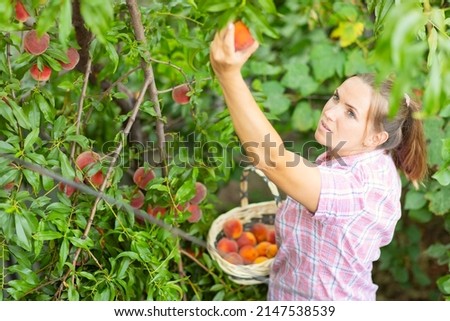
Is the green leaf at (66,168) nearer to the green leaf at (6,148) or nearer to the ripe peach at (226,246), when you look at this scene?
the green leaf at (6,148)

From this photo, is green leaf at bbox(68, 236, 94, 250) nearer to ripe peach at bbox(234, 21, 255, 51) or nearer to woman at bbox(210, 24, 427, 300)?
woman at bbox(210, 24, 427, 300)

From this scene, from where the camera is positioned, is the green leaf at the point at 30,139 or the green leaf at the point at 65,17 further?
the green leaf at the point at 30,139

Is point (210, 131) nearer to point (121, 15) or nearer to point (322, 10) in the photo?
point (121, 15)

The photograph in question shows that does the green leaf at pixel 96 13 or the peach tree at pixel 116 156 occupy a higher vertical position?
the green leaf at pixel 96 13

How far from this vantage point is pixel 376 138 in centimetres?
143

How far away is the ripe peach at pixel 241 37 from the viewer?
1.03 metres

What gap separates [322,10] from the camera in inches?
92.0

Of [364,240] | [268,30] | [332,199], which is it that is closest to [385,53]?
[268,30]

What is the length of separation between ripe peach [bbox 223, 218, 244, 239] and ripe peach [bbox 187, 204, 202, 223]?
7.3 inches

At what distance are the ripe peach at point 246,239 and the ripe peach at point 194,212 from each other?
21cm

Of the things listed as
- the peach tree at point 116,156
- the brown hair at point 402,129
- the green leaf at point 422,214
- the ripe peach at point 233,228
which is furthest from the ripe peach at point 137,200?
the green leaf at point 422,214

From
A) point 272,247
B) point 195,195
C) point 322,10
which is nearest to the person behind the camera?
point 195,195
